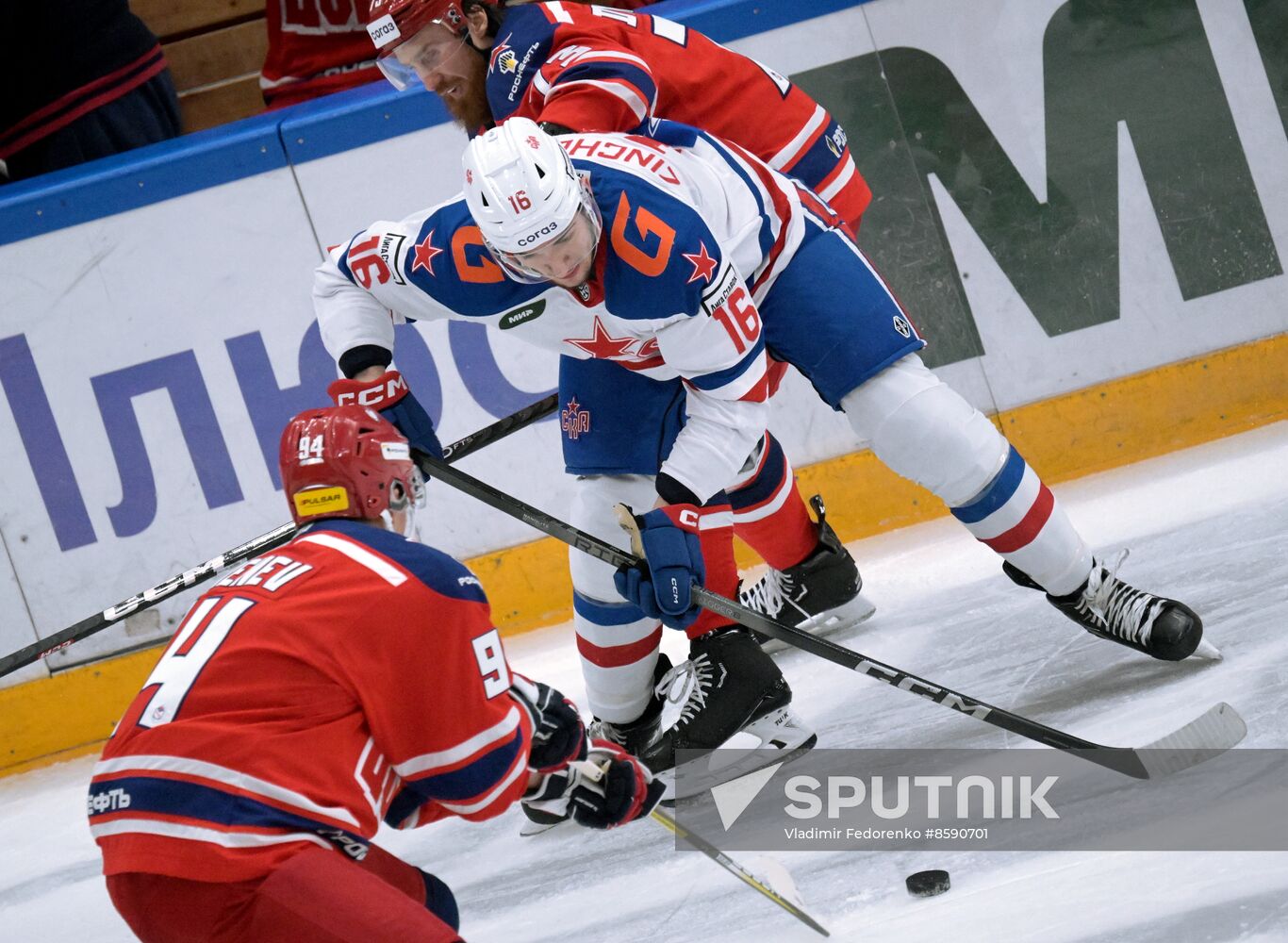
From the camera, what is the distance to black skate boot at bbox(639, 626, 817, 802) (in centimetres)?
251

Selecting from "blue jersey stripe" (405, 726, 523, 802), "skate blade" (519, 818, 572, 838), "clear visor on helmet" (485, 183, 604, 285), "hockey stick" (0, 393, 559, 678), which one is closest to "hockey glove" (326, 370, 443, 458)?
"hockey stick" (0, 393, 559, 678)

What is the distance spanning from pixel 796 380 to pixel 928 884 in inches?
81.7

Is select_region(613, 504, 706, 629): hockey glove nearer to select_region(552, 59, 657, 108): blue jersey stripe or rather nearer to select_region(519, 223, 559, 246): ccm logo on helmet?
select_region(519, 223, 559, 246): ccm logo on helmet

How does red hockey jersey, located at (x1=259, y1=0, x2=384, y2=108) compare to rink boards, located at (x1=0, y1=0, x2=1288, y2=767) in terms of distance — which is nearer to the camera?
rink boards, located at (x1=0, y1=0, x2=1288, y2=767)

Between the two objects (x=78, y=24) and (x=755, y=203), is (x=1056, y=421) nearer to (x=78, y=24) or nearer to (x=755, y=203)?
(x=755, y=203)

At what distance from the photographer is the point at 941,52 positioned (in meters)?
3.87

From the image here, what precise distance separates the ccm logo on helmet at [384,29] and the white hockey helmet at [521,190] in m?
0.64

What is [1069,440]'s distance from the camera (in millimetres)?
3904

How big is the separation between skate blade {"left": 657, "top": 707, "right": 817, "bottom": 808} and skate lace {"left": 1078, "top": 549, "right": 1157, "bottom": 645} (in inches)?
21.7

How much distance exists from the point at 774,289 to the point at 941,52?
169cm

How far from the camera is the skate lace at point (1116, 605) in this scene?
249 cm

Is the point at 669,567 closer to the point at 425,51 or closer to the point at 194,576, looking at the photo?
the point at 194,576

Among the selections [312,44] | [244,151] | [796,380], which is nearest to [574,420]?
[796,380]

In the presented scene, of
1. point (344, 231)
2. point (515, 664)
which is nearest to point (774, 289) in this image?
point (515, 664)
